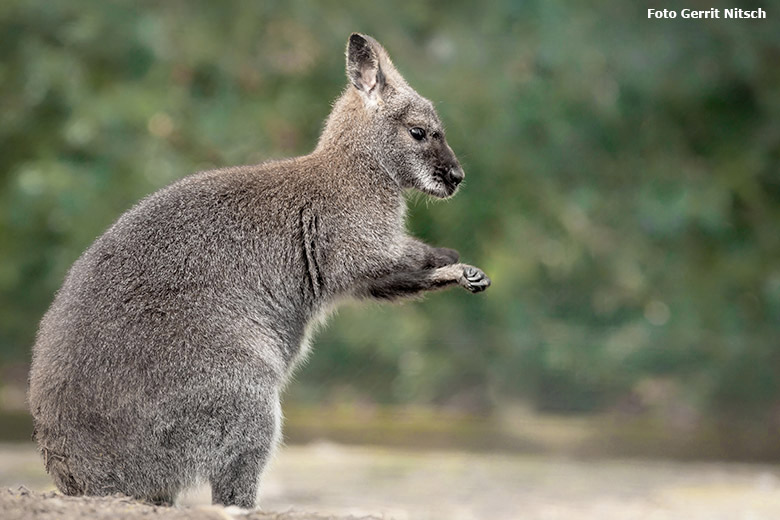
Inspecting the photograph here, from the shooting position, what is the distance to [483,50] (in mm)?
8617

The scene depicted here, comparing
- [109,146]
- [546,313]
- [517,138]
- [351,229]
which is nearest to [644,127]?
[517,138]

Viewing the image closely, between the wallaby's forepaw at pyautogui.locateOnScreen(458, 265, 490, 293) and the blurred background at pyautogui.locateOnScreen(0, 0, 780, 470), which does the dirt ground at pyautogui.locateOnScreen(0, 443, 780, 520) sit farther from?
the wallaby's forepaw at pyautogui.locateOnScreen(458, 265, 490, 293)

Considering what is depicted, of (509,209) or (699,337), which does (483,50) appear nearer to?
(509,209)

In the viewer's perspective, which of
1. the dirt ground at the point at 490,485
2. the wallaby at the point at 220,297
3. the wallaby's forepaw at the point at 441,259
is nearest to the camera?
the wallaby at the point at 220,297

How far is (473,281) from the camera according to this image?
462cm

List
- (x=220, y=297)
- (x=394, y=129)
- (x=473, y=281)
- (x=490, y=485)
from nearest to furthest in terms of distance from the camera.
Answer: (x=220, y=297) < (x=473, y=281) < (x=394, y=129) < (x=490, y=485)

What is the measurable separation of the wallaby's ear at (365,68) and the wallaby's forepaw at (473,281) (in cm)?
94

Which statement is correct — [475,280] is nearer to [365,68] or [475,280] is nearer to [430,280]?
[430,280]

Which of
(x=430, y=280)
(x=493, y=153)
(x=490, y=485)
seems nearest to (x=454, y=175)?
(x=430, y=280)

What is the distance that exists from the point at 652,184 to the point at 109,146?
4.16 meters

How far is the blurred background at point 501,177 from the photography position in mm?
7754

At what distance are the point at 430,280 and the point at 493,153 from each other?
391 cm

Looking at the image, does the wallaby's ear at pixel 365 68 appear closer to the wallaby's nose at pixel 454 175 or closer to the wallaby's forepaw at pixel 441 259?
the wallaby's nose at pixel 454 175

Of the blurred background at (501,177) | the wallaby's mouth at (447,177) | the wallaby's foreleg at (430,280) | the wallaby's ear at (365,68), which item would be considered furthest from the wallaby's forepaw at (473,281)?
the blurred background at (501,177)
